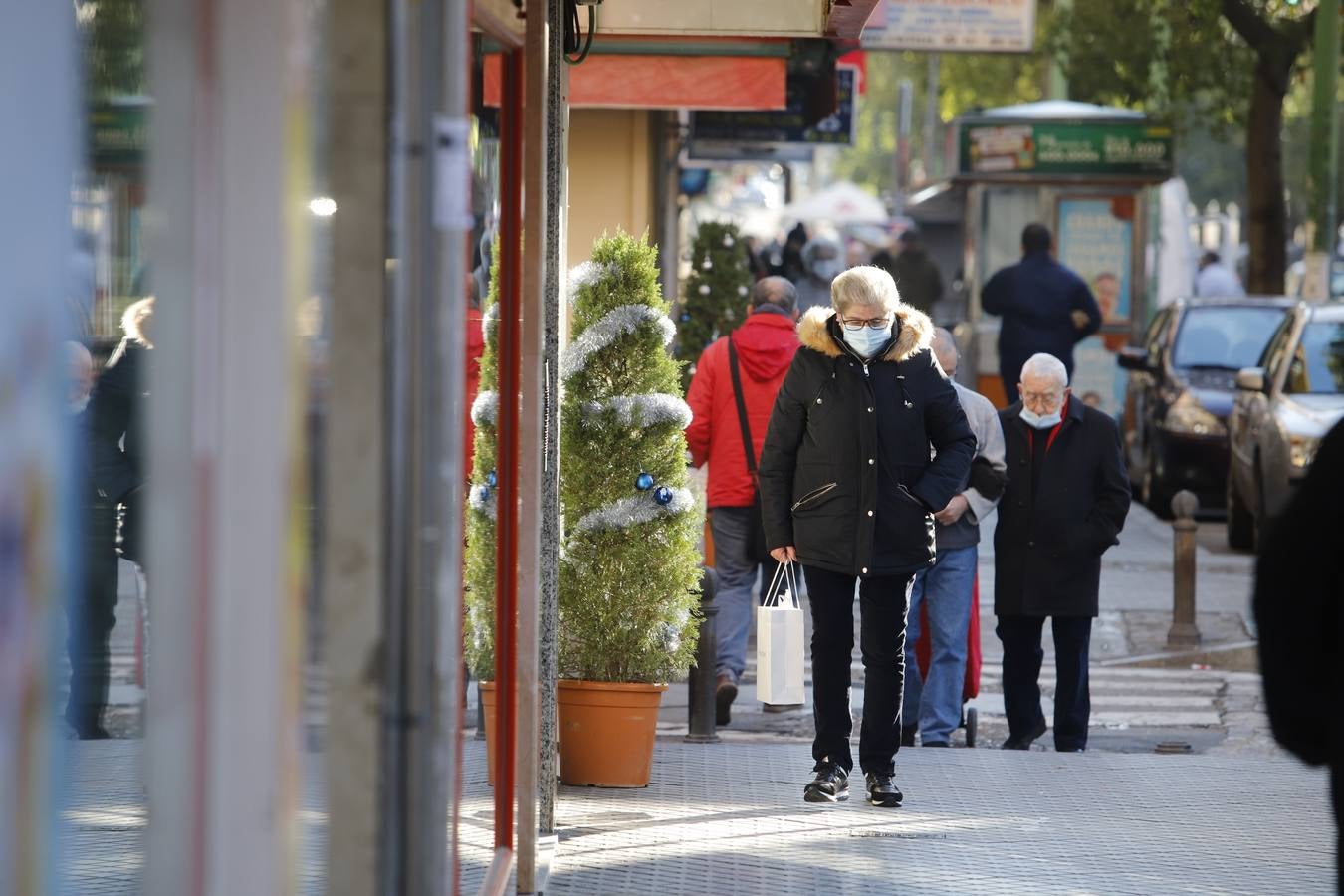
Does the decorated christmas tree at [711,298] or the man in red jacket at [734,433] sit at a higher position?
the decorated christmas tree at [711,298]

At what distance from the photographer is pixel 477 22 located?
5.16m

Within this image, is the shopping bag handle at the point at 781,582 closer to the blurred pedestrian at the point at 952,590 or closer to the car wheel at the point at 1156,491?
the blurred pedestrian at the point at 952,590

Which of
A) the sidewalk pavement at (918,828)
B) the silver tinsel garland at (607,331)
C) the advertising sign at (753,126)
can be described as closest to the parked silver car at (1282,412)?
the advertising sign at (753,126)

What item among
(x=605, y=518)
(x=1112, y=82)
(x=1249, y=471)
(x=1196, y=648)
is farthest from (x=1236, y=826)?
(x=1112, y=82)

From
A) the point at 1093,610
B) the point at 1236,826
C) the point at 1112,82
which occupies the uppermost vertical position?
the point at 1112,82

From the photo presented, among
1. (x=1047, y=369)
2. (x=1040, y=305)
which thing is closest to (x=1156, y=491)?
(x=1040, y=305)

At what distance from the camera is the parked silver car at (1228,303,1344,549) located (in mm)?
14664

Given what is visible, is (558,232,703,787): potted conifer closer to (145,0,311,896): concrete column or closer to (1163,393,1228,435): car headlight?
(145,0,311,896): concrete column

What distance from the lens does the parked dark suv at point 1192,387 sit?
17.8 m

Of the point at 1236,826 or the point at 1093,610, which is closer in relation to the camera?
the point at 1236,826

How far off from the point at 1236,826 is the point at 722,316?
28.5 feet

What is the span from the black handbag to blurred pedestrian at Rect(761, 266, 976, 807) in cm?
225

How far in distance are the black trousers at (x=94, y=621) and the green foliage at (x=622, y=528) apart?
2969mm

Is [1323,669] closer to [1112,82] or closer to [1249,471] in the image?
[1249,471]
